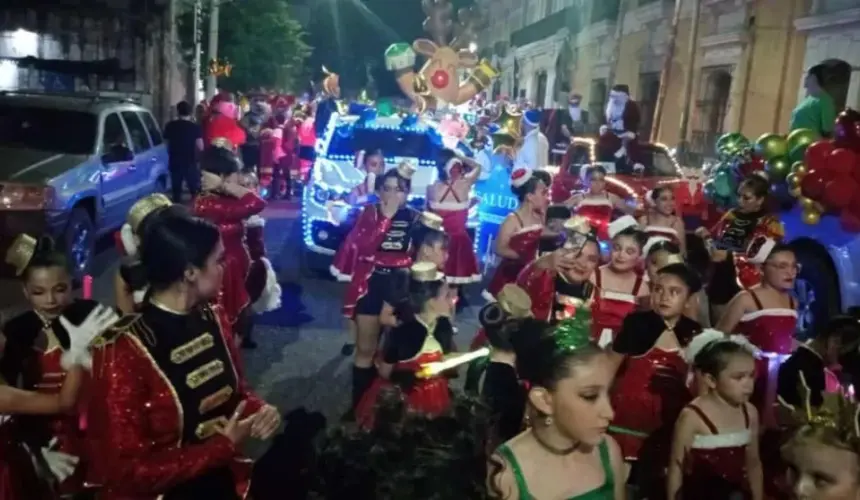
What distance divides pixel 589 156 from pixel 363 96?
4.04m

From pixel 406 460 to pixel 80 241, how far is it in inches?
Answer: 314

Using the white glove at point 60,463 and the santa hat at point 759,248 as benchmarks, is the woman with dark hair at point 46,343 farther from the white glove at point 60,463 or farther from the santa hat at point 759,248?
the santa hat at point 759,248

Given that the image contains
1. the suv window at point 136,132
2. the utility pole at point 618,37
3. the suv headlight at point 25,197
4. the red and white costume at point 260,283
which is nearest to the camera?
the red and white costume at point 260,283

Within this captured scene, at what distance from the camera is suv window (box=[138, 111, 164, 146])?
38.0 feet

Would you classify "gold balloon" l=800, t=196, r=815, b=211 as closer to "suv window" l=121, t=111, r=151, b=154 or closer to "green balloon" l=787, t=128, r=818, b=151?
"green balloon" l=787, t=128, r=818, b=151

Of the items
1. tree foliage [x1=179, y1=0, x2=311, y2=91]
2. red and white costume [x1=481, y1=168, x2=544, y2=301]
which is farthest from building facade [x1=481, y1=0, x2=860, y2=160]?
tree foliage [x1=179, y1=0, x2=311, y2=91]

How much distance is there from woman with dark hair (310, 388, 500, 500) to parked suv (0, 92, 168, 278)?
23.2 ft

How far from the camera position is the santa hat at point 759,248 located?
570 centimetres

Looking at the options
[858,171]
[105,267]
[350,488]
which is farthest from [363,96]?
[350,488]

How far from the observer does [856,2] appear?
1316 centimetres

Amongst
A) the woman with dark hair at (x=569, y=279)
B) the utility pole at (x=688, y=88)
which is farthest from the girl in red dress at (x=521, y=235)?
the utility pole at (x=688, y=88)

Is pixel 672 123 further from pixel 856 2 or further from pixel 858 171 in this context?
pixel 858 171

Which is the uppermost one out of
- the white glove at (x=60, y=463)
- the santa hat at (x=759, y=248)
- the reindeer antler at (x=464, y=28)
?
the reindeer antler at (x=464, y=28)

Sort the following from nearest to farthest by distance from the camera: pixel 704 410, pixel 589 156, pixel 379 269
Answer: pixel 704 410, pixel 379 269, pixel 589 156
